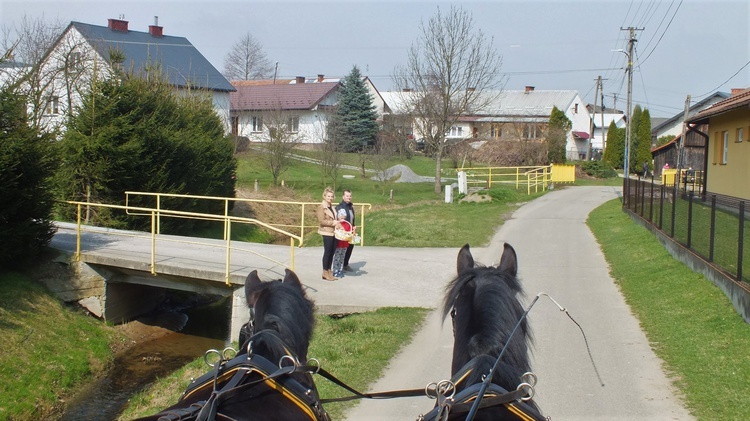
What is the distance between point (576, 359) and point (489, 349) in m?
5.30

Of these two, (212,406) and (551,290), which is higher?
(212,406)

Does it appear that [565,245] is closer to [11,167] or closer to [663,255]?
[663,255]

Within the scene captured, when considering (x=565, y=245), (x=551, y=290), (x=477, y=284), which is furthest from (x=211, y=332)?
(x=477, y=284)

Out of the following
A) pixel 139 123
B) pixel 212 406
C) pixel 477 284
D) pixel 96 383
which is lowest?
pixel 96 383

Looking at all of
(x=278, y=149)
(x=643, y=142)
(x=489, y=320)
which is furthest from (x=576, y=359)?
(x=643, y=142)

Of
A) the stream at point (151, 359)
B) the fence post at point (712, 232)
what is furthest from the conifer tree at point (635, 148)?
the stream at point (151, 359)

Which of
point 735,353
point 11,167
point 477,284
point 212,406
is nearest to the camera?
point 212,406

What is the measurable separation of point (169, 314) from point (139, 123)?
5375 millimetres

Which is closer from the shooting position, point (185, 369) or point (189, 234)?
point (185, 369)

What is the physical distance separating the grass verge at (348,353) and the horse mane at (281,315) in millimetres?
2679

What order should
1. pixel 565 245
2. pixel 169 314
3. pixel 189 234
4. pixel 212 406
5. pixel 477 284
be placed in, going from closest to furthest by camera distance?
1. pixel 212 406
2. pixel 477 284
3. pixel 169 314
4. pixel 565 245
5. pixel 189 234

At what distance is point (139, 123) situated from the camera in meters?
17.7

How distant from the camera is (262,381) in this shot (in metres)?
3.18

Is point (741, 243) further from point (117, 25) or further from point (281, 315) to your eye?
point (117, 25)
